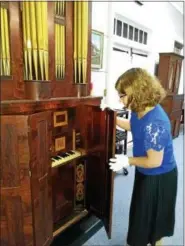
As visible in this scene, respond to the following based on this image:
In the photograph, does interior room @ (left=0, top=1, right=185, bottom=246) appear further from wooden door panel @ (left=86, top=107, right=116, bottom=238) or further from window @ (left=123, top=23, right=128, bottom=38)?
window @ (left=123, top=23, right=128, bottom=38)

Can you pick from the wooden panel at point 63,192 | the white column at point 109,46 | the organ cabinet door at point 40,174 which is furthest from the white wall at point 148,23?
the organ cabinet door at point 40,174

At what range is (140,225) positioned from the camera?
56.3 inches

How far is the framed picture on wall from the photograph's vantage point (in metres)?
2.43

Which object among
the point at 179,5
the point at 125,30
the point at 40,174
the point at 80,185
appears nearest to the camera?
the point at 40,174

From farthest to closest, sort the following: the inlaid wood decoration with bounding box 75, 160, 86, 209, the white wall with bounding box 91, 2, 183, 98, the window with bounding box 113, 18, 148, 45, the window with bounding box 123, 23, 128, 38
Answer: the window with bounding box 123, 23, 128, 38 → the window with bounding box 113, 18, 148, 45 → the white wall with bounding box 91, 2, 183, 98 → the inlaid wood decoration with bounding box 75, 160, 86, 209

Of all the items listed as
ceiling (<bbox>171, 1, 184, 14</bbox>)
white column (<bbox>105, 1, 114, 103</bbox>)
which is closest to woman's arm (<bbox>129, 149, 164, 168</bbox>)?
white column (<bbox>105, 1, 114, 103</bbox>)

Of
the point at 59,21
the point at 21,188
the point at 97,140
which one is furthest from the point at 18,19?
the point at 97,140

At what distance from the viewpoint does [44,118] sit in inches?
48.7

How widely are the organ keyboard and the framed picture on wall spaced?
1.20 m

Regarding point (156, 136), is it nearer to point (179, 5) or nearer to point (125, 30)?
point (125, 30)

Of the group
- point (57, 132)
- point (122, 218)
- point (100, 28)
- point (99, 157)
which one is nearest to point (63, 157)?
point (57, 132)

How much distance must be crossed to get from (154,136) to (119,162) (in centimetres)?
36

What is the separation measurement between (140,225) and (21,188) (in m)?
0.86

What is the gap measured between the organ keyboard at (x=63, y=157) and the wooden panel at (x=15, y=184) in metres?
0.36
